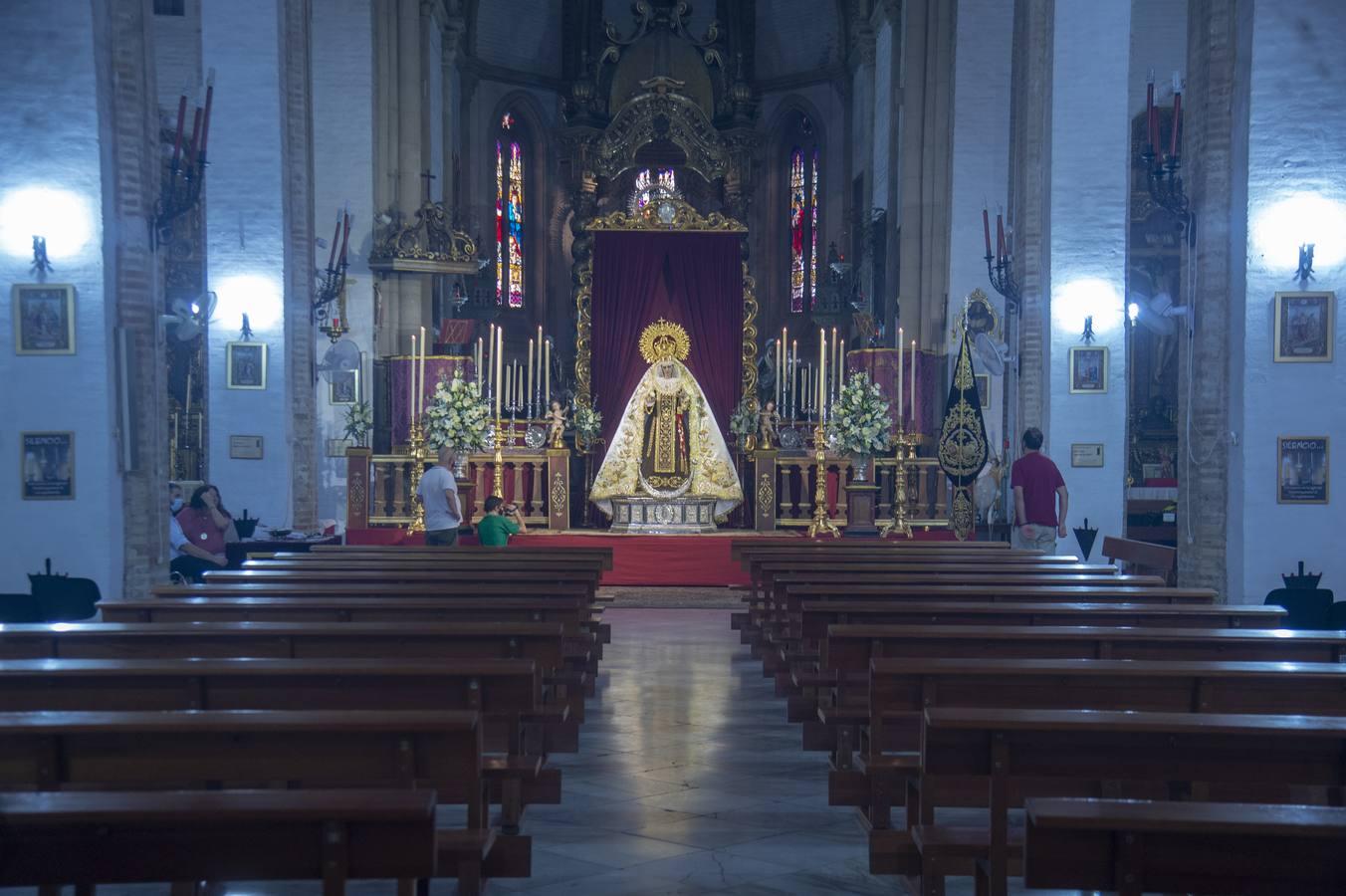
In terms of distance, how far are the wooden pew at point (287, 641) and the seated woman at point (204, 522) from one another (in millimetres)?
6571

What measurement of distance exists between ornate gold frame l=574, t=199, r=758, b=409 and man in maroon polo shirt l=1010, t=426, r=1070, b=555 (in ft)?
37.7

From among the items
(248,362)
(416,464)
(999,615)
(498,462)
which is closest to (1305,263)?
(999,615)

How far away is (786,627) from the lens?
28.7 ft

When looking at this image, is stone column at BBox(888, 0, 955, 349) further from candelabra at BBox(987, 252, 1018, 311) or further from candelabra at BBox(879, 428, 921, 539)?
candelabra at BBox(879, 428, 921, 539)

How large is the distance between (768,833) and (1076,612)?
2147mm

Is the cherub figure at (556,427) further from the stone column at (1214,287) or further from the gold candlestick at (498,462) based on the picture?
the stone column at (1214,287)

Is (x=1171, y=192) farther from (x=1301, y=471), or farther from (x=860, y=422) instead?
(x=860, y=422)

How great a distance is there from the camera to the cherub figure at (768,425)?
19.5m

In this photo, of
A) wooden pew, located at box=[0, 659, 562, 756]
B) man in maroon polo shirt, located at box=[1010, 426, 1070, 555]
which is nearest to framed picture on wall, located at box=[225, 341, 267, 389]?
man in maroon polo shirt, located at box=[1010, 426, 1070, 555]

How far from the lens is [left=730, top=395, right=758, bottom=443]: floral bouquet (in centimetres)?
2072

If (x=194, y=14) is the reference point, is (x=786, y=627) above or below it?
below

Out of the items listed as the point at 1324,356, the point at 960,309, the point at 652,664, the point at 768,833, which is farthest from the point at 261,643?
the point at 960,309

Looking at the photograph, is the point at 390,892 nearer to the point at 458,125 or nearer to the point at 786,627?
the point at 786,627

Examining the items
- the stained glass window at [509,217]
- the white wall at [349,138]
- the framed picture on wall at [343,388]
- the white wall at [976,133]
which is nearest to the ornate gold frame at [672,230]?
the white wall at [976,133]
